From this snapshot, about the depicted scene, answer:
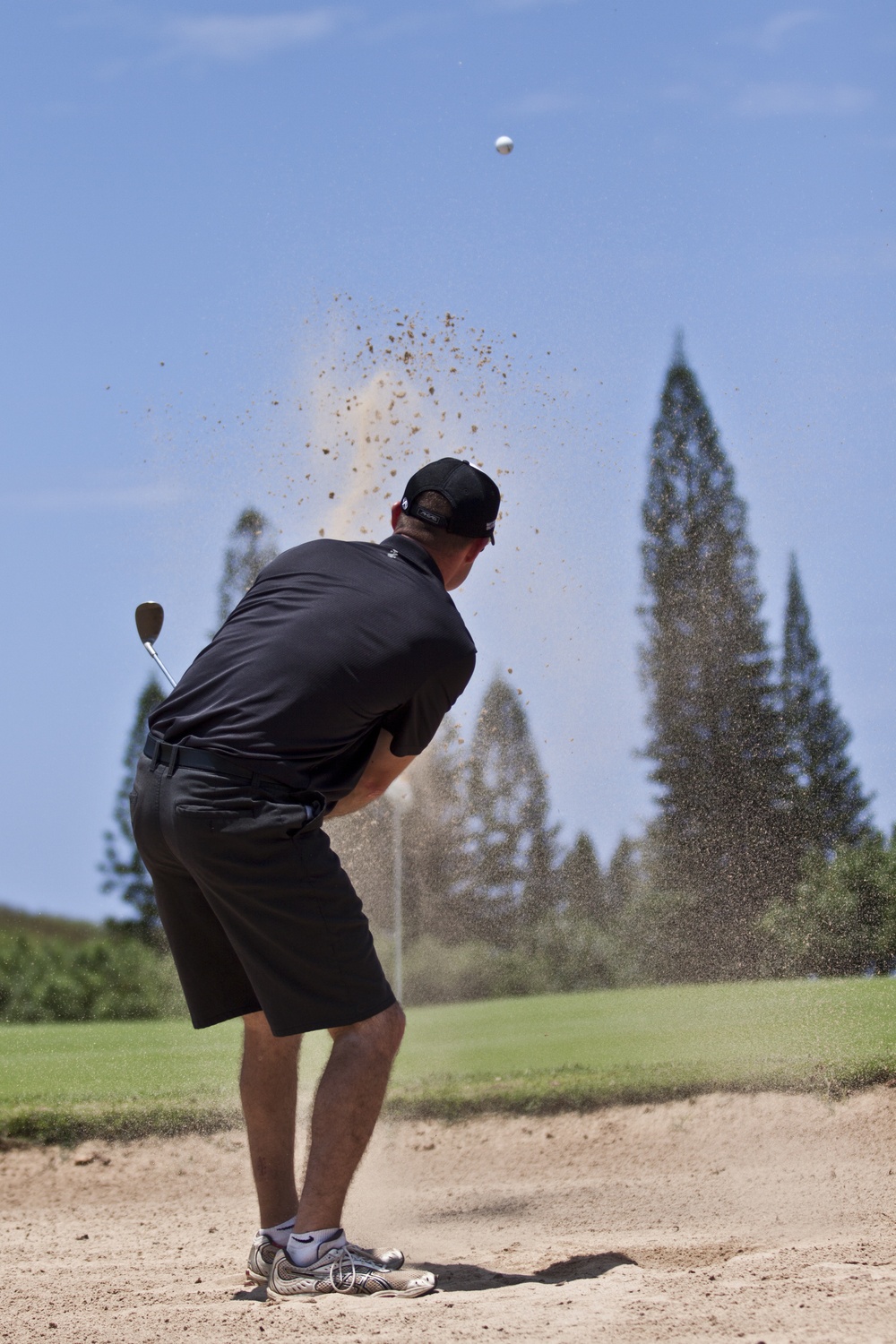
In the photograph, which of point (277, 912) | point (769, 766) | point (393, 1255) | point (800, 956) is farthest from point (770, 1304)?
point (769, 766)

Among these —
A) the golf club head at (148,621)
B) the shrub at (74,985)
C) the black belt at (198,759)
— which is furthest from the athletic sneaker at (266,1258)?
the shrub at (74,985)

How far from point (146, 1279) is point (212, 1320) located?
2.73 feet

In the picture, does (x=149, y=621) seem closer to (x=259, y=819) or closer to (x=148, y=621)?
(x=148, y=621)

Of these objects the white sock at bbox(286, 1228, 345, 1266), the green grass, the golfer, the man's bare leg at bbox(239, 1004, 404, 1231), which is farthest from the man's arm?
the green grass

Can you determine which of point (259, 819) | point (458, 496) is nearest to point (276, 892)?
point (259, 819)

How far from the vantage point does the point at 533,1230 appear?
381 cm

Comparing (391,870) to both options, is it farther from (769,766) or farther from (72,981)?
(769,766)

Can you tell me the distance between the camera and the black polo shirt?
2664mm

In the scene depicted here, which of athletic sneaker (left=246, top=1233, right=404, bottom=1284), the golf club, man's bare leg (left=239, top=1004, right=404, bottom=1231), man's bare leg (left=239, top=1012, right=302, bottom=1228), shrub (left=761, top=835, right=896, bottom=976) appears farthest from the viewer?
shrub (left=761, top=835, right=896, bottom=976)

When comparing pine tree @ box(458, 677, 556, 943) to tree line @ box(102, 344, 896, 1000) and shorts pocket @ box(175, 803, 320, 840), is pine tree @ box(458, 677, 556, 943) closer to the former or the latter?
tree line @ box(102, 344, 896, 1000)

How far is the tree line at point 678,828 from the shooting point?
8648 millimetres

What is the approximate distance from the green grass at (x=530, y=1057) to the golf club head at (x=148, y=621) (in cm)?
209

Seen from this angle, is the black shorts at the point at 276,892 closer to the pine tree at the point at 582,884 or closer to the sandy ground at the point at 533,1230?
the sandy ground at the point at 533,1230

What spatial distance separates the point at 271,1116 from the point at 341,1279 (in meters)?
A: 0.45
